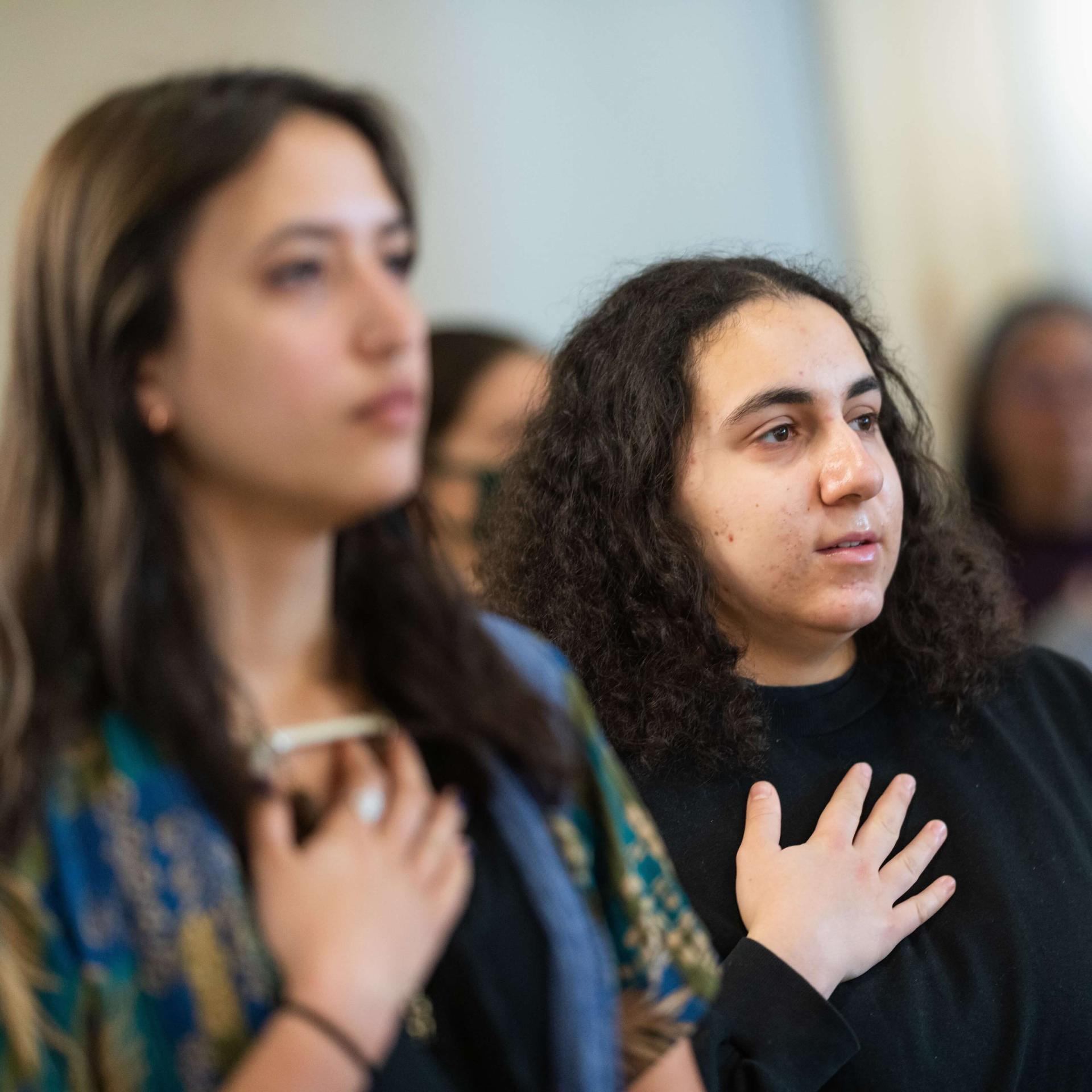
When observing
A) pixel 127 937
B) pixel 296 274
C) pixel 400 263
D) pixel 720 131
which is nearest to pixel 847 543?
pixel 400 263

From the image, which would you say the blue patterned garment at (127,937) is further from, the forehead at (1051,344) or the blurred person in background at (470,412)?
the forehead at (1051,344)

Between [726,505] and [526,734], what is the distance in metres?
0.55

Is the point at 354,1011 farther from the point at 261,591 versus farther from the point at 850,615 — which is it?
the point at 850,615

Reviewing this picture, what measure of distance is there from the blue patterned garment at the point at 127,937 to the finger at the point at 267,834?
0.05 ft

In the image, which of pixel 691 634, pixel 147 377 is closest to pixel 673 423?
pixel 691 634

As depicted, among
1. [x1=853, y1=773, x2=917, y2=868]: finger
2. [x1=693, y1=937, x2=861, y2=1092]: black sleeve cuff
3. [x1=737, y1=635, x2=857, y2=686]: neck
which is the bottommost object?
[x1=693, y1=937, x2=861, y2=1092]: black sleeve cuff

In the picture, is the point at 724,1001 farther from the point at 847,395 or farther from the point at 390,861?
the point at 847,395

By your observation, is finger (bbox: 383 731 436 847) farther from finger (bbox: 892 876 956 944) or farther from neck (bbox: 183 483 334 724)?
finger (bbox: 892 876 956 944)

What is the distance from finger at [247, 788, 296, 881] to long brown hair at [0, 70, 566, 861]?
0.04ft

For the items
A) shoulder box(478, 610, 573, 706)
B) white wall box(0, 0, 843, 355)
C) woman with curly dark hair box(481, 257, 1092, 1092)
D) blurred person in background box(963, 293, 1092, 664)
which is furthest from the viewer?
white wall box(0, 0, 843, 355)

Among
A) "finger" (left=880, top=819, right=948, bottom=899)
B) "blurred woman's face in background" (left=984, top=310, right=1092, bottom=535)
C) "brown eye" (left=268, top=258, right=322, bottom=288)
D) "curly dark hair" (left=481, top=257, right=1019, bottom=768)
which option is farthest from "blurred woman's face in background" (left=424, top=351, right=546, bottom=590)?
"brown eye" (left=268, top=258, right=322, bottom=288)

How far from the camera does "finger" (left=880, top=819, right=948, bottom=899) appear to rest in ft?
4.70

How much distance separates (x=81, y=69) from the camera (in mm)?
2834

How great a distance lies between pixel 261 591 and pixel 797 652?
748 millimetres
